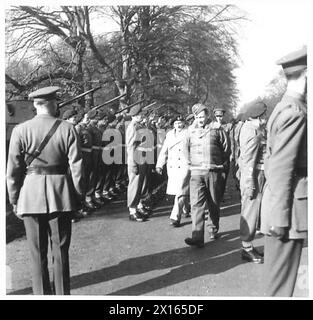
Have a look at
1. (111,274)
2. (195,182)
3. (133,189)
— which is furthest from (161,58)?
(111,274)

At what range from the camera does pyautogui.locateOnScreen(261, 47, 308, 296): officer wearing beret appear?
325 centimetres

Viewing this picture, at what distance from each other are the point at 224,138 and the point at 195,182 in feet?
3.55

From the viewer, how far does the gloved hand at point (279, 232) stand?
130 inches

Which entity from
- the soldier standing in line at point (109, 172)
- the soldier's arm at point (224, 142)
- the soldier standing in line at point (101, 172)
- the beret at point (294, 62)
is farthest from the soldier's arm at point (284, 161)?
the soldier standing in line at point (109, 172)

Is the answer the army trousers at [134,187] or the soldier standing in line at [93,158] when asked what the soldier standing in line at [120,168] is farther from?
the army trousers at [134,187]

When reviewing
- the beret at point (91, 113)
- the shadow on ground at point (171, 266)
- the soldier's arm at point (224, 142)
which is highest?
the beret at point (91, 113)

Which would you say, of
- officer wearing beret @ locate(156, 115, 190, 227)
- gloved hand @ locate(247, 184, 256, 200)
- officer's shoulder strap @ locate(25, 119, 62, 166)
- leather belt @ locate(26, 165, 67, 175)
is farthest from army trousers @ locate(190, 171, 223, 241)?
officer's shoulder strap @ locate(25, 119, 62, 166)

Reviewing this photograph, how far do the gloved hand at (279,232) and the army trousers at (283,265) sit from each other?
Result: 0.23ft

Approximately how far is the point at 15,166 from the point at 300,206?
2511mm

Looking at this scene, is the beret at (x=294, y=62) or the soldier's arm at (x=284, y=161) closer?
the soldier's arm at (x=284, y=161)

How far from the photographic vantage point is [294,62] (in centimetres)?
341

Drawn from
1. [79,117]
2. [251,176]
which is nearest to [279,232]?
[251,176]

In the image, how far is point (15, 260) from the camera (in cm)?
562
